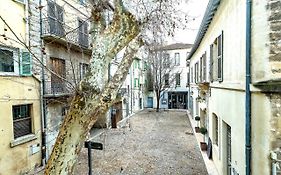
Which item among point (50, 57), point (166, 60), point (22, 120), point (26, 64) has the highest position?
point (166, 60)

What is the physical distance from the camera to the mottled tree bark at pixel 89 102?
3.43 m

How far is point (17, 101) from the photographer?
941 centimetres

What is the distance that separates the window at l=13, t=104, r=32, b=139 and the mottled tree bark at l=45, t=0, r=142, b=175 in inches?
280

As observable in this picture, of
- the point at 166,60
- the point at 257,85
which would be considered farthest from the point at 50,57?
the point at 166,60

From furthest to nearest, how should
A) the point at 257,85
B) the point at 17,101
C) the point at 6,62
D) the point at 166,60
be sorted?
1. the point at 166,60
2. the point at 17,101
3. the point at 6,62
4. the point at 257,85

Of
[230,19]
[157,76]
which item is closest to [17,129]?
[230,19]

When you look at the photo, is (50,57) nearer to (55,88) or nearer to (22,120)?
(55,88)

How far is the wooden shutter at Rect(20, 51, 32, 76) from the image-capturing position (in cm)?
968

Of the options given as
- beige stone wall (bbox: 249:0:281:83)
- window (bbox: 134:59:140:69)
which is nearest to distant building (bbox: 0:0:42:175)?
beige stone wall (bbox: 249:0:281:83)

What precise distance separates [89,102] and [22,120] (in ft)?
25.7

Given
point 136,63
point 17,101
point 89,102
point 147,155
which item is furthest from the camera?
point 136,63

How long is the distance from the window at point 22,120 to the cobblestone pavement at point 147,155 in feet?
9.44

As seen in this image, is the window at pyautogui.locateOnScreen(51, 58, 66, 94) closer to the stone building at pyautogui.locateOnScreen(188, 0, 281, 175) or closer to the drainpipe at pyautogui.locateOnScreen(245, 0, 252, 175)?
the stone building at pyautogui.locateOnScreen(188, 0, 281, 175)

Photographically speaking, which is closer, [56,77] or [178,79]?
[56,77]
